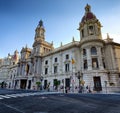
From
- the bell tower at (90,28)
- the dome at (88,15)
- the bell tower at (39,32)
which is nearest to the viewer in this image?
the bell tower at (90,28)

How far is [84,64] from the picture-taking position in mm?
29953

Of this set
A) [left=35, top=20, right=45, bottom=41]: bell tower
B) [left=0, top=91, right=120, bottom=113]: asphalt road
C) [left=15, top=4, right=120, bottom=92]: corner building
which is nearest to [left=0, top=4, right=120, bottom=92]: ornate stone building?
[left=15, top=4, right=120, bottom=92]: corner building

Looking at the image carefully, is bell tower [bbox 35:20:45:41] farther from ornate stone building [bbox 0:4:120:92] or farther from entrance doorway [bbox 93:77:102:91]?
entrance doorway [bbox 93:77:102:91]

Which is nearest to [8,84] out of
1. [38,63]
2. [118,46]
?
[38,63]

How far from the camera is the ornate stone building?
26625 mm

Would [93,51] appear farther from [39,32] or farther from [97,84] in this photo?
[39,32]

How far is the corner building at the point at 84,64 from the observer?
87.4ft

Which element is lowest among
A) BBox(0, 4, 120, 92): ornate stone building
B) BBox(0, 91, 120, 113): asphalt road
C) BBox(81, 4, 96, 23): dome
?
BBox(0, 91, 120, 113): asphalt road

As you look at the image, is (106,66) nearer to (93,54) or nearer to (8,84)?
(93,54)

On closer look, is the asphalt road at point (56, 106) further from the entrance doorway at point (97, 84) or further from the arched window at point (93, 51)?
the arched window at point (93, 51)

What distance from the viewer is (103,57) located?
29328mm

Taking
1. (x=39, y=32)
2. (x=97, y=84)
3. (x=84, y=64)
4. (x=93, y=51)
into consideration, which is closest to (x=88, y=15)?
(x=93, y=51)

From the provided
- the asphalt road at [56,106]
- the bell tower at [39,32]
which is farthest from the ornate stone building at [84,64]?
the asphalt road at [56,106]

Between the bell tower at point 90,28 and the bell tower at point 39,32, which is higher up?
the bell tower at point 39,32
